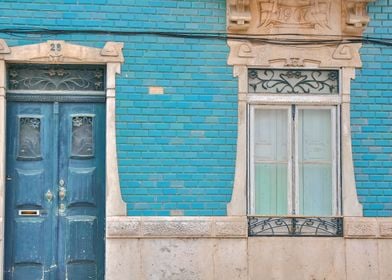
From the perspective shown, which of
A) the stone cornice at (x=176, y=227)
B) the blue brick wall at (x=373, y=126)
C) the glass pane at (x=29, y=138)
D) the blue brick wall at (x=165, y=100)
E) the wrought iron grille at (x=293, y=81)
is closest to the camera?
the stone cornice at (x=176, y=227)

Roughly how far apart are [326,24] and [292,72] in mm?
709

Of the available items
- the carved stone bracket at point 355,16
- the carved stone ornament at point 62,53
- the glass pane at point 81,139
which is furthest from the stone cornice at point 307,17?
the glass pane at point 81,139

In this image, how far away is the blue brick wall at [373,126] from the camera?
8883 mm

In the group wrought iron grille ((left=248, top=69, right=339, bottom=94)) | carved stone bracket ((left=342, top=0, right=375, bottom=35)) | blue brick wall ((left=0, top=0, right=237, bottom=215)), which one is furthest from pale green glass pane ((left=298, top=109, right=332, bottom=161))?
carved stone bracket ((left=342, top=0, right=375, bottom=35))

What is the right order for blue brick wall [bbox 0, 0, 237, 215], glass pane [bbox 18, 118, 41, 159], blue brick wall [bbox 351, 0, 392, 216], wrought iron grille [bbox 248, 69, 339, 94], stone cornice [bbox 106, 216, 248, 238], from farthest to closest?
wrought iron grille [bbox 248, 69, 339, 94] < blue brick wall [bbox 351, 0, 392, 216] < glass pane [bbox 18, 118, 41, 159] < blue brick wall [bbox 0, 0, 237, 215] < stone cornice [bbox 106, 216, 248, 238]

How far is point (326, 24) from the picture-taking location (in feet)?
29.6

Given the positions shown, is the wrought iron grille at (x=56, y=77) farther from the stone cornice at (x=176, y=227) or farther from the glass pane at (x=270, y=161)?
the glass pane at (x=270, y=161)

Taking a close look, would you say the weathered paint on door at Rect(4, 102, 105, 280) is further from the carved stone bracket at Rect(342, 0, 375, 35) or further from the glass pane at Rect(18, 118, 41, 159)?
the carved stone bracket at Rect(342, 0, 375, 35)

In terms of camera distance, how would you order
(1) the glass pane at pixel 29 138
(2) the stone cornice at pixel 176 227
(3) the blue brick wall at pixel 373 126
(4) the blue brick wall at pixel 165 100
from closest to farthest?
(2) the stone cornice at pixel 176 227
(4) the blue brick wall at pixel 165 100
(1) the glass pane at pixel 29 138
(3) the blue brick wall at pixel 373 126

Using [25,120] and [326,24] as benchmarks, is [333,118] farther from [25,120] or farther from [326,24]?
[25,120]

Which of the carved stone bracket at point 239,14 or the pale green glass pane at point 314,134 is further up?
the carved stone bracket at point 239,14

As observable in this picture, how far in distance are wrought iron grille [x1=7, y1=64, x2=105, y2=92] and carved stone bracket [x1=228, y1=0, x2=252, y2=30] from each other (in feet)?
5.34

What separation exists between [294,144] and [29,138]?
10.3ft

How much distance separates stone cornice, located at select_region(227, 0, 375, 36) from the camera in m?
8.95
